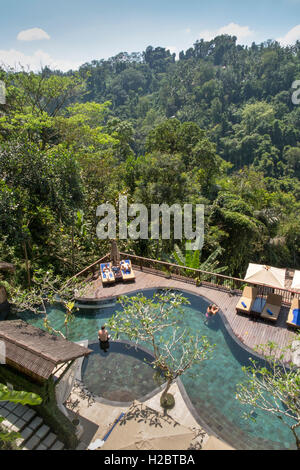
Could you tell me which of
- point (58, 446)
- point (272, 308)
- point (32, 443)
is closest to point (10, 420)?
point (32, 443)

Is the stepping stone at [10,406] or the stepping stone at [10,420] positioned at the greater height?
the stepping stone at [10,406]

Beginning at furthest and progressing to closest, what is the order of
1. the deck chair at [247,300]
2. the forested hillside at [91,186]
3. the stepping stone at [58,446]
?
the forested hillside at [91,186]
the deck chair at [247,300]
the stepping stone at [58,446]

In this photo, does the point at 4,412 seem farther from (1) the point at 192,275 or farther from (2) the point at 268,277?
(1) the point at 192,275

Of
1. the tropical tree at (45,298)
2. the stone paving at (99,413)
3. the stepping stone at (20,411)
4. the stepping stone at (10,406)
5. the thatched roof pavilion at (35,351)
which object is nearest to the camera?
the thatched roof pavilion at (35,351)

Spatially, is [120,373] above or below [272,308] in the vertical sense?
below

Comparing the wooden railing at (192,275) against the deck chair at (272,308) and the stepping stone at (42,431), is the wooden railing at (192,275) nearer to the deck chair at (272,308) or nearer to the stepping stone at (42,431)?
the deck chair at (272,308)

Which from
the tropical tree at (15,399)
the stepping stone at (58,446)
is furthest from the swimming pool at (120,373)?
the tropical tree at (15,399)

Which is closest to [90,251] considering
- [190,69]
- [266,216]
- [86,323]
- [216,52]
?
[86,323]
